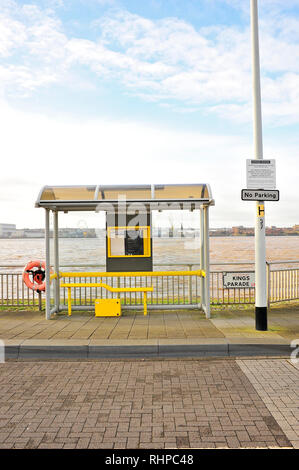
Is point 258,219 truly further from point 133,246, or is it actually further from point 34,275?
point 34,275

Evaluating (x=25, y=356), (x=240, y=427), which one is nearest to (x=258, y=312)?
(x=240, y=427)

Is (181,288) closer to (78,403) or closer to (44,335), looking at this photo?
(44,335)

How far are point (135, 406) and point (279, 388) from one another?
1.77 meters

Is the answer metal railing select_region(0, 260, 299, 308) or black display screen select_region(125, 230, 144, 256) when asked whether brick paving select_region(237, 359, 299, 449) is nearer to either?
metal railing select_region(0, 260, 299, 308)

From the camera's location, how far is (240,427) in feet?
11.8

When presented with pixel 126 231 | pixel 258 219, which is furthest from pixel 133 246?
pixel 258 219

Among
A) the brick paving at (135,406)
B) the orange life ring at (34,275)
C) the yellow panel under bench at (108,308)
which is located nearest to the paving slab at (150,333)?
the yellow panel under bench at (108,308)

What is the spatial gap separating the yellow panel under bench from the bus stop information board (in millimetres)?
3736

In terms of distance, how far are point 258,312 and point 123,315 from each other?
305cm

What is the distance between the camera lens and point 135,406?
4.12 m

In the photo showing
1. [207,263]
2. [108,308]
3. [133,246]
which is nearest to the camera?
[207,263]

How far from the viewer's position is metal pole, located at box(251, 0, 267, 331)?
6930 mm

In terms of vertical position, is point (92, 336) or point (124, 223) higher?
point (124, 223)

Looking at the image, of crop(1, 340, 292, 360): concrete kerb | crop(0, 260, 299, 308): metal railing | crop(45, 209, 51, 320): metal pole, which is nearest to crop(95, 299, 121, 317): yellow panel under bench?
crop(0, 260, 299, 308): metal railing
